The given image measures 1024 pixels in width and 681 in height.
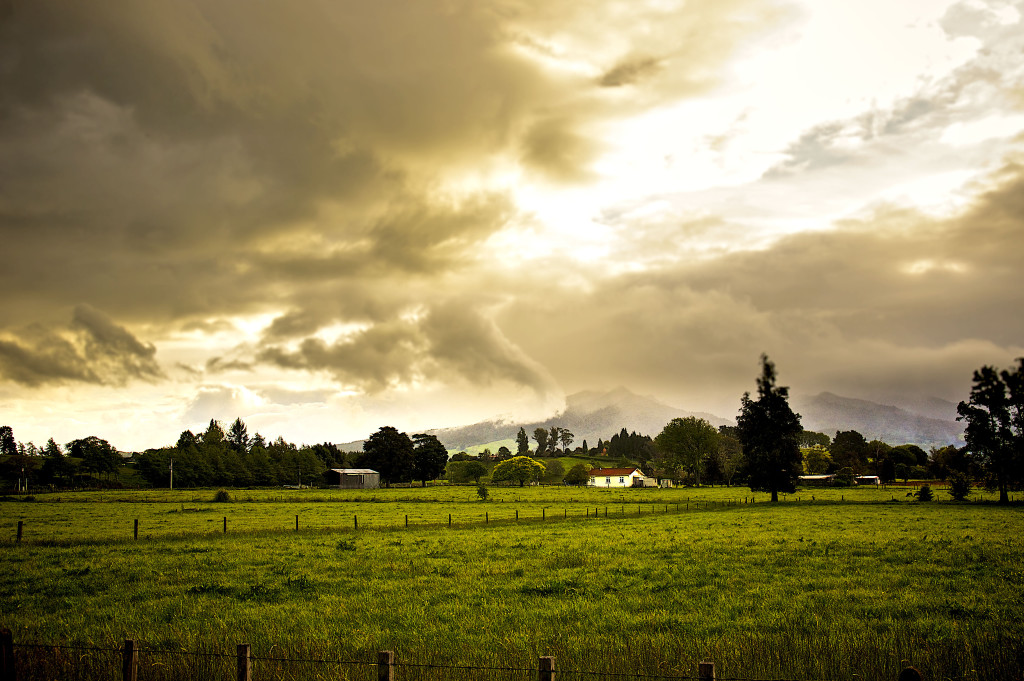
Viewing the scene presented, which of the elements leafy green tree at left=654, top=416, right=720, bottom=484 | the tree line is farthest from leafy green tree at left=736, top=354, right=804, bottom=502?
leafy green tree at left=654, top=416, right=720, bottom=484

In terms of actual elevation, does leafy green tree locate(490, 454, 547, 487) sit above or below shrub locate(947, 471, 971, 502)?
below

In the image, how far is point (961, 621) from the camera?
1728 cm

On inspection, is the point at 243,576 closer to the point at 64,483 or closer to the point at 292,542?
the point at 292,542

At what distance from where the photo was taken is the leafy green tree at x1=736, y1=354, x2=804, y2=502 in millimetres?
81125

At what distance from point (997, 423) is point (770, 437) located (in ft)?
77.8

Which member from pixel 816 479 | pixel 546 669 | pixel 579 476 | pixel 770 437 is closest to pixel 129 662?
pixel 546 669

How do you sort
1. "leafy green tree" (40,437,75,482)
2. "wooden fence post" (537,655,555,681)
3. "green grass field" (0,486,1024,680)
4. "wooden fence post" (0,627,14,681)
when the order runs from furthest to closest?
"leafy green tree" (40,437,75,482), "green grass field" (0,486,1024,680), "wooden fence post" (0,627,14,681), "wooden fence post" (537,655,555,681)

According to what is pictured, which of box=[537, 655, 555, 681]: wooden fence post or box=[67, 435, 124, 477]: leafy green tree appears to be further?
box=[67, 435, 124, 477]: leafy green tree

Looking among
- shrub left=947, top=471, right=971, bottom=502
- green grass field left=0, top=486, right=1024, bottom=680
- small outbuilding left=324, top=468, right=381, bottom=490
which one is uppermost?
green grass field left=0, top=486, right=1024, bottom=680

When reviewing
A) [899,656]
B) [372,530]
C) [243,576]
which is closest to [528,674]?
[899,656]

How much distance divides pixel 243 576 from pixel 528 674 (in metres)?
18.0

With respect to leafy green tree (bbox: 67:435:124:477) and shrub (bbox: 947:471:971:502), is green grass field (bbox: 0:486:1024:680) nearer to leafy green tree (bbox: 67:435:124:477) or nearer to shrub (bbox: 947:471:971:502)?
shrub (bbox: 947:471:971:502)

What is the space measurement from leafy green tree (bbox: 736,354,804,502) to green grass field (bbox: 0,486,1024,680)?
128ft

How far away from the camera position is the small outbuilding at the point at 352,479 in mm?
161875
